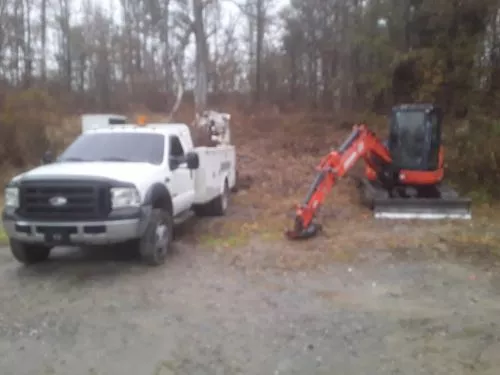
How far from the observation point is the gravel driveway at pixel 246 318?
5.12 meters

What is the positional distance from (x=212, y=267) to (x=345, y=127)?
1903 cm

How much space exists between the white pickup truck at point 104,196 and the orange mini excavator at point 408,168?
14.1 feet

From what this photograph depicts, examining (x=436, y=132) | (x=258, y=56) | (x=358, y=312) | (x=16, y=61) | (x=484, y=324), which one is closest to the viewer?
(x=484, y=324)

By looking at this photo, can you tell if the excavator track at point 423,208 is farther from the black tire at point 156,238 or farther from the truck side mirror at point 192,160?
the black tire at point 156,238

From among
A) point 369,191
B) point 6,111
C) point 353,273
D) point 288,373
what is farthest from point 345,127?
point 288,373

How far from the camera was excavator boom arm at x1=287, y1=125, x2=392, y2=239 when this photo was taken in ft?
33.6

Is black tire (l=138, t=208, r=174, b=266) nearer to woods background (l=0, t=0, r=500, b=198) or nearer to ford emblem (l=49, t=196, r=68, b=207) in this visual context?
ford emblem (l=49, t=196, r=68, b=207)

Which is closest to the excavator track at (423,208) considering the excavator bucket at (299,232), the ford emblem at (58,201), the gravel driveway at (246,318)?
the excavator bucket at (299,232)

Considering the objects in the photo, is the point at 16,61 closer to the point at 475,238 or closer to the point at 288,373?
the point at 475,238

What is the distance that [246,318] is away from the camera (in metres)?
6.25

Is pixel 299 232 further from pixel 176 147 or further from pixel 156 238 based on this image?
pixel 156 238

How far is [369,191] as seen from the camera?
13828mm

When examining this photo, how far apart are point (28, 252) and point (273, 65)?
102ft

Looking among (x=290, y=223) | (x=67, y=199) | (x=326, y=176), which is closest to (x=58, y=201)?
(x=67, y=199)
